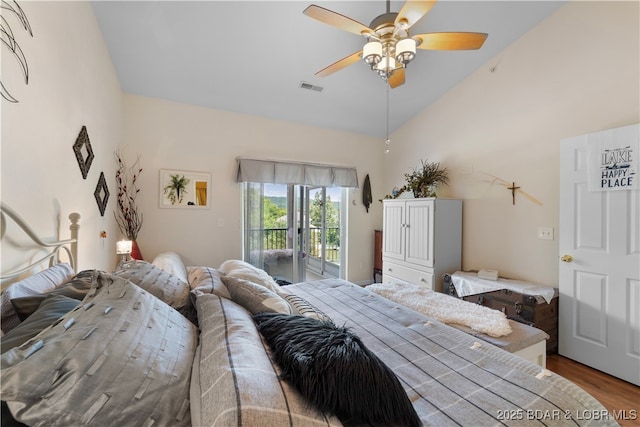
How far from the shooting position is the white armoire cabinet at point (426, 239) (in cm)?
324

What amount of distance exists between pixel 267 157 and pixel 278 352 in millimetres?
3246

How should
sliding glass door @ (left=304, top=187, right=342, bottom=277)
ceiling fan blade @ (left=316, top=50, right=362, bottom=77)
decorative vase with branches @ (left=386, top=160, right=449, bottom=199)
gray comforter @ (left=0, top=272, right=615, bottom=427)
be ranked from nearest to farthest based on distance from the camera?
gray comforter @ (left=0, top=272, right=615, bottom=427), ceiling fan blade @ (left=316, top=50, right=362, bottom=77), decorative vase with branches @ (left=386, top=160, right=449, bottom=199), sliding glass door @ (left=304, top=187, right=342, bottom=277)

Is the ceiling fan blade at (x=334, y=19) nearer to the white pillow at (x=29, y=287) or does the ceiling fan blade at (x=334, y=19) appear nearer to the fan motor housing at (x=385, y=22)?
the fan motor housing at (x=385, y=22)

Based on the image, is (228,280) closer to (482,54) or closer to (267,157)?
(267,157)

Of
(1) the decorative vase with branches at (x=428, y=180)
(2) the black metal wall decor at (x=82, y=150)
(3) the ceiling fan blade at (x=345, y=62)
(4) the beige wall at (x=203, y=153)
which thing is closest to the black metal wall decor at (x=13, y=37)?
(2) the black metal wall decor at (x=82, y=150)

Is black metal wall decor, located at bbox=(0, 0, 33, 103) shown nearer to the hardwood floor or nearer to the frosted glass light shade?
the frosted glass light shade

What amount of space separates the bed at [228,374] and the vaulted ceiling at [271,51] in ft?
7.21

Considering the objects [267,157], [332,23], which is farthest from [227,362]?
[267,157]

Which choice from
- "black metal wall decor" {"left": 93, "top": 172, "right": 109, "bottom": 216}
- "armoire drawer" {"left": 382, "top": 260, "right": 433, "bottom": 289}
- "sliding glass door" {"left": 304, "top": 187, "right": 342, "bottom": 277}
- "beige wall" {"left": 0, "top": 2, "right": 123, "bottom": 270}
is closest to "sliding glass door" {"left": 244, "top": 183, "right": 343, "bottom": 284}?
"sliding glass door" {"left": 304, "top": 187, "right": 342, "bottom": 277}

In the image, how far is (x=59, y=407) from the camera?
0.59m

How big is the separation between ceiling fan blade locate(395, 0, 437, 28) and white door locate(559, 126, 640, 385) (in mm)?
1917

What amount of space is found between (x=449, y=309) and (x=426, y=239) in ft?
5.12

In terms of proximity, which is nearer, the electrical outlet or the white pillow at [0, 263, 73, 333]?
the white pillow at [0, 263, 73, 333]

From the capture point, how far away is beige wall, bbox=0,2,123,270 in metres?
1.10
